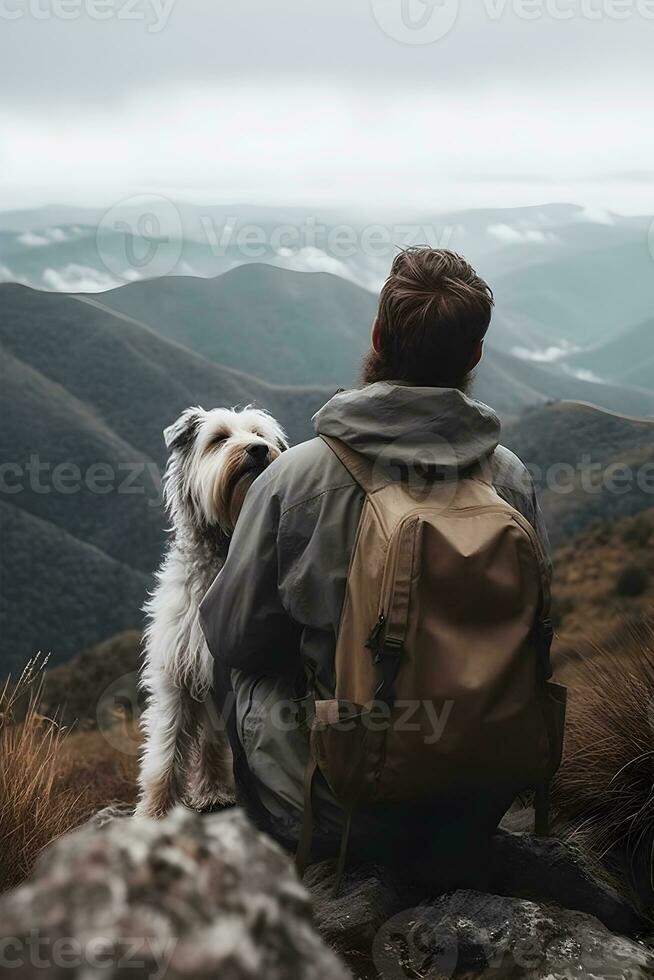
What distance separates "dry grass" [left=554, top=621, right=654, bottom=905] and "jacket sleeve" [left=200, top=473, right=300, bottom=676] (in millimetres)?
1443

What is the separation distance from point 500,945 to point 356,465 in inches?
59.3

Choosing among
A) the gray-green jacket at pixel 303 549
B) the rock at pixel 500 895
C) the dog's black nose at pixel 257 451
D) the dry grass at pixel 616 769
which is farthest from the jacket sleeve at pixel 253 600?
the dry grass at pixel 616 769

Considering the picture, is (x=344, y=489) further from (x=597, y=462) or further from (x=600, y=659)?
(x=597, y=462)

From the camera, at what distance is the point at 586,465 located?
3216cm

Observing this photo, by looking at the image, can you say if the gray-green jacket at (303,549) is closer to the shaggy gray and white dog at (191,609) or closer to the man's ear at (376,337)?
the man's ear at (376,337)

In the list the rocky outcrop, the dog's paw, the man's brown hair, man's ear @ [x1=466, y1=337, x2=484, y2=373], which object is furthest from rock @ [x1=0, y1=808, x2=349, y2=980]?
the dog's paw

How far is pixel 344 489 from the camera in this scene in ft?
10.3

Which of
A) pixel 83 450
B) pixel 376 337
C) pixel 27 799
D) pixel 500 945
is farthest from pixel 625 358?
pixel 500 945

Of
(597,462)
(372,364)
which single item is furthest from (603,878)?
(597,462)

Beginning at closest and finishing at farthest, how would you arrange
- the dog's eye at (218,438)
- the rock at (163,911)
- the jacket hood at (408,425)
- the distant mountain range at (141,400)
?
the rock at (163,911) < the jacket hood at (408,425) < the dog's eye at (218,438) < the distant mountain range at (141,400)

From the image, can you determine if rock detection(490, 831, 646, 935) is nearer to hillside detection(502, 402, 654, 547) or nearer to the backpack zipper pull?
the backpack zipper pull

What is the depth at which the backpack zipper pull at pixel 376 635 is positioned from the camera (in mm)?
2857

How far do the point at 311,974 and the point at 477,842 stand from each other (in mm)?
2189

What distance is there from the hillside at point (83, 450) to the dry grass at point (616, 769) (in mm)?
28864
